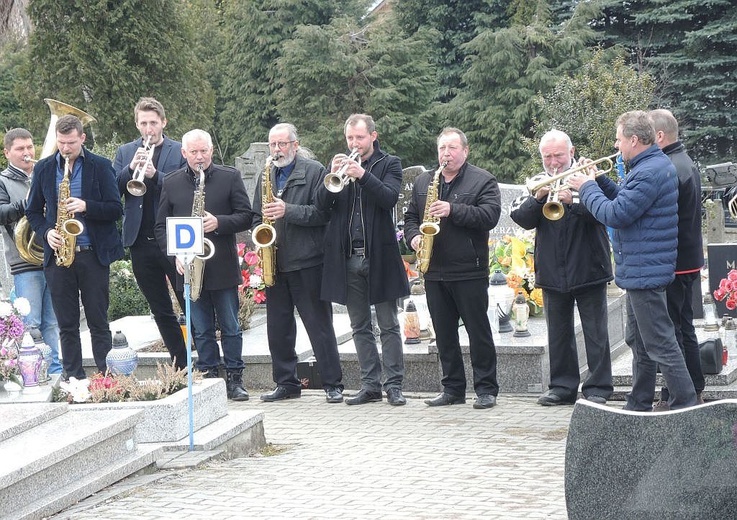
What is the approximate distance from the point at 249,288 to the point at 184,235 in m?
4.14

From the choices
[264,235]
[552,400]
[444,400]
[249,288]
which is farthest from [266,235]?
[249,288]

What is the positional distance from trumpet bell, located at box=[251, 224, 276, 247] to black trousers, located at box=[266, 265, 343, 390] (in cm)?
33

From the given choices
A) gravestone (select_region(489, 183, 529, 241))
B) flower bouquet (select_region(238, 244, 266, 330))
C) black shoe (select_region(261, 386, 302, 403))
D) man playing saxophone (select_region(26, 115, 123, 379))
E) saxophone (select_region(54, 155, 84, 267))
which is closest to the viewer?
saxophone (select_region(54, 155, 84, 267))

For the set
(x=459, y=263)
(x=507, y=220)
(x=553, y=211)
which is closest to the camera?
(x=553, y=211)

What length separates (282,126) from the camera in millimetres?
9266

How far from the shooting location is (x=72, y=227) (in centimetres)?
870

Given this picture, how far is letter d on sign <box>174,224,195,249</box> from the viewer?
7434 millimetres

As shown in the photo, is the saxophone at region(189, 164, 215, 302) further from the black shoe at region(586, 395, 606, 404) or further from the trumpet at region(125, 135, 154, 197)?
the black shoe at region(586, 395, 606, 404)

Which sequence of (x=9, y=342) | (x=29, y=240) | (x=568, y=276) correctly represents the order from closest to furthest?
(x=9, y=342) < (x=568, y=276) < (x=29, y=240)

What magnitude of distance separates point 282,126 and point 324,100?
26.7 meters

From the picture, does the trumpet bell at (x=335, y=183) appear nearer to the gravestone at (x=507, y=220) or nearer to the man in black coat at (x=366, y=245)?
the man in black coat at (x=366, y=245)

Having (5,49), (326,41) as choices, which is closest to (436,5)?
(326,41)

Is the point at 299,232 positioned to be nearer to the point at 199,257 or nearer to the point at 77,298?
the point at 199,257

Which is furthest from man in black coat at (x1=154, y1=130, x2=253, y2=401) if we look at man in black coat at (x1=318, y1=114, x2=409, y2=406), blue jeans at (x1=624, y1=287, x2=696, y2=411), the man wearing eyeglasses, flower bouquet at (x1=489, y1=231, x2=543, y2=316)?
blue jeans at (x1=624, y1=287, x2=696, y2=411)
